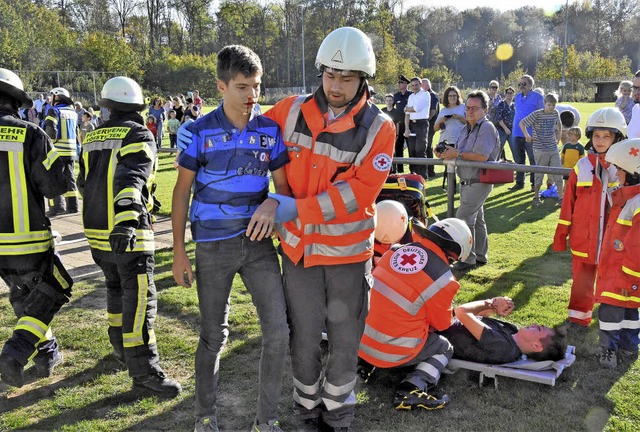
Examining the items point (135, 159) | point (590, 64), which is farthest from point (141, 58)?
point (135, 159)

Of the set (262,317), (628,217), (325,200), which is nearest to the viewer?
(325,200)

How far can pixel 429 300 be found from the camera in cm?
378

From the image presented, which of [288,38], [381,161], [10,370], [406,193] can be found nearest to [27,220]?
[10,370]

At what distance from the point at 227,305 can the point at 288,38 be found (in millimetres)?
78976

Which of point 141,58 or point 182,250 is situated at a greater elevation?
point 141,58

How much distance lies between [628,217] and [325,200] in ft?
8.56

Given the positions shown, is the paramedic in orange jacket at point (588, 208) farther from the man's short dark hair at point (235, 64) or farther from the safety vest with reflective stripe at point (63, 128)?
the safety vest with reflective stripe at point (63, 128)

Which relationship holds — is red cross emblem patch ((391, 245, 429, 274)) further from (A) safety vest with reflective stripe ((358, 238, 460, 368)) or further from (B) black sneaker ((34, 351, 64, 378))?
(B) black sneaker ((34, 351, 64, 378))

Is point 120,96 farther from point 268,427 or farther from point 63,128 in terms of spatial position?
point 63,128

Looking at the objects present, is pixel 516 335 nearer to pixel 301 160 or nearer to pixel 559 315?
pixel 559 315

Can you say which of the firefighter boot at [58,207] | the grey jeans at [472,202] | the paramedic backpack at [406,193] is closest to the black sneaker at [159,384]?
the paramedic backpack at [406,193]

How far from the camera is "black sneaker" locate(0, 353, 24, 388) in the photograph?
3857 mm

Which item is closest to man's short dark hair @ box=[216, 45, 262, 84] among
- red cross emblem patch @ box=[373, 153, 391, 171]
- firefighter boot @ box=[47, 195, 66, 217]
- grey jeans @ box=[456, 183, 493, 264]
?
red cross emblem patch @ box=[373, 153, 391, 171]

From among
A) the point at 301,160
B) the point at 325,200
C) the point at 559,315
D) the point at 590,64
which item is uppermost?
the point at 590,64
